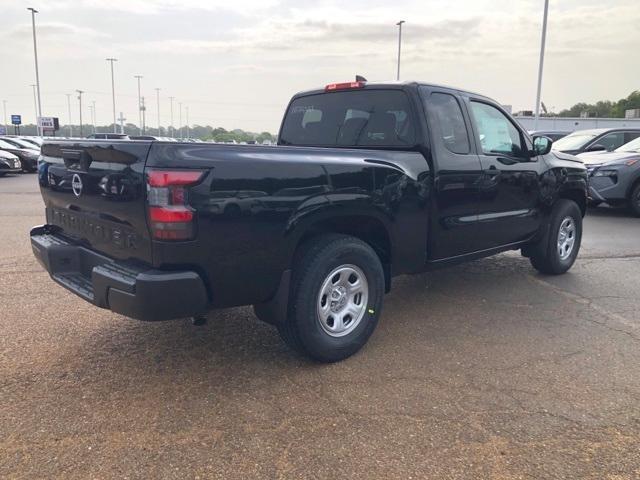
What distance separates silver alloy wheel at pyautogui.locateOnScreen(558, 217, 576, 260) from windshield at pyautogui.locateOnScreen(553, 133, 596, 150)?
24.0ft

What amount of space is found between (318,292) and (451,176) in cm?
160

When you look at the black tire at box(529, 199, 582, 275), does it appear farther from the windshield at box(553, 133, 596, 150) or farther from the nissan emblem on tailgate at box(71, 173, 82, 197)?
the windshield at box(553, 133, 596, 150)

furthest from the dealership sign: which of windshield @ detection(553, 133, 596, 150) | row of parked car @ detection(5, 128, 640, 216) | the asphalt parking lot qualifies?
the asphalt parking lot

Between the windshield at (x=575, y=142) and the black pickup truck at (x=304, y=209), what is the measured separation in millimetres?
8306

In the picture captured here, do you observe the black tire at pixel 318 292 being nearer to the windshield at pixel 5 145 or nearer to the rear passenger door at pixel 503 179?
the rear passenger door at pixel 503 179

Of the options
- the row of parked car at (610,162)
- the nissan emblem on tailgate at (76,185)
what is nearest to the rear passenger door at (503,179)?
the nissan emblem on tailgate at (76,185)

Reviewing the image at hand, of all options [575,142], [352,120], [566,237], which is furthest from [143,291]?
[575,142]

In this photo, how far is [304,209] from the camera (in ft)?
10.6

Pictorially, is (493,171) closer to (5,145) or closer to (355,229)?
(355,229)

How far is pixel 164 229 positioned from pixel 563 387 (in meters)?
2.57

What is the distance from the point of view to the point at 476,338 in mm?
4133

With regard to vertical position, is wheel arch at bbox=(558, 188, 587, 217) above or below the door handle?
below

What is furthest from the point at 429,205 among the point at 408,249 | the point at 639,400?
the point at 639,400

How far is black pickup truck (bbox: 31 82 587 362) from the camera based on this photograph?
2805 mm
